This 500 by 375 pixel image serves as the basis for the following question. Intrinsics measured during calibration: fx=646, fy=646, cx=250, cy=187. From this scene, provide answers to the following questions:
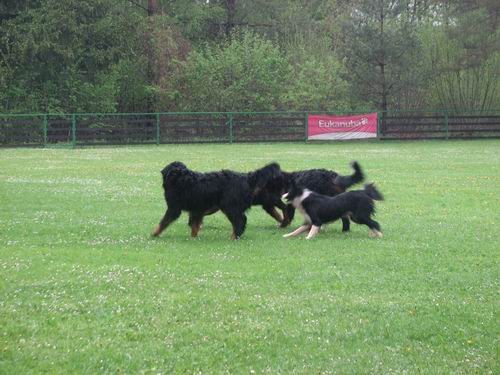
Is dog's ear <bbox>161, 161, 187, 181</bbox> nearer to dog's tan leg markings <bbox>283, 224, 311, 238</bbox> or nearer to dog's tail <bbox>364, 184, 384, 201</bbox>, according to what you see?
dog's tan leg markings <bbox>283, 224, 311, 238</bbox>

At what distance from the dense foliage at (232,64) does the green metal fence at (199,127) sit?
4.39m

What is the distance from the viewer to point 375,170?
20609 millimetres

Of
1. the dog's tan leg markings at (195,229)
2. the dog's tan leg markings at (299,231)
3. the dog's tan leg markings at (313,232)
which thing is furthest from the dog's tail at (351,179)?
the dog's tan leg markings at (195,229)

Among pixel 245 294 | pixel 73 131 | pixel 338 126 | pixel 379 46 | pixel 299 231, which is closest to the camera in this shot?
pixel 245 294

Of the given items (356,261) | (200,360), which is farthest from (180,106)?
(200,360)

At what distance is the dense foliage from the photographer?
41.7m

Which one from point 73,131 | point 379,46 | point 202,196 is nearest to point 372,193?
point 202,196

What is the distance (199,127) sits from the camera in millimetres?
38219

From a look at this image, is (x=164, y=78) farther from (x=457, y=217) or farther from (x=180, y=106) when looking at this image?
(x=457, y=217)

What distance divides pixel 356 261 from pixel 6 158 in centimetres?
2207

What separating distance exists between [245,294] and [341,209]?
3911 millimetres

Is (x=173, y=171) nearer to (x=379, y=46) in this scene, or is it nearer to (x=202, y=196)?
(x=202, y=196)

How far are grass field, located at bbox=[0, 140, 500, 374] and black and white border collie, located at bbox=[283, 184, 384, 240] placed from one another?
323 millimetres

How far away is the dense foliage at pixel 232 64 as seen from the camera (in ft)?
137
